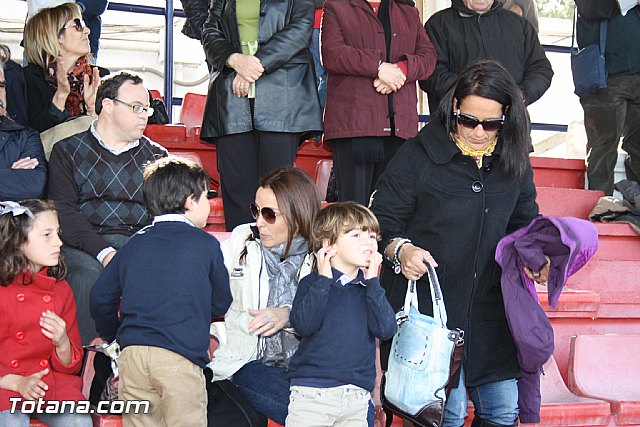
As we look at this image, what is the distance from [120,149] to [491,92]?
5.70 feet

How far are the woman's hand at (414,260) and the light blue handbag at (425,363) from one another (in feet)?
0.12

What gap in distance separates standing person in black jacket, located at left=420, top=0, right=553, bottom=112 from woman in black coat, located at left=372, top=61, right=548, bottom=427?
1.88 meters

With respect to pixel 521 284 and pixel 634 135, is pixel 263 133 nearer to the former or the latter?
pixel 521 284

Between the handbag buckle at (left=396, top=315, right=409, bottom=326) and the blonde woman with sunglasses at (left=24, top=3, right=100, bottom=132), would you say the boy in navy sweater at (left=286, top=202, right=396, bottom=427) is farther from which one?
the blonde woman with sunglasses at (left=24, top=3, right=100, bottom=132)

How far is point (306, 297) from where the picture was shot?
3.12 metres

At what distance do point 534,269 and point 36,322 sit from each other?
6.16 ft

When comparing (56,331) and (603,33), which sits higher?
(603,33)

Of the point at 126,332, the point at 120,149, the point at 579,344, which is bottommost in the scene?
the point at 579,344

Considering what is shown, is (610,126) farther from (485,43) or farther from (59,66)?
(59,66)

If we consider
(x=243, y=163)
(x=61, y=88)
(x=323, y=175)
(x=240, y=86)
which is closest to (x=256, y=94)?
(x=240, y=86)

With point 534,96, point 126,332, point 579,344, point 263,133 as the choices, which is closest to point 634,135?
point 534,96

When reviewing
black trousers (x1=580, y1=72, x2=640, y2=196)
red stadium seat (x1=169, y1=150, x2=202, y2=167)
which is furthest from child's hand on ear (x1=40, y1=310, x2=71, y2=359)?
black trousers (x1=580, y1=72, x2=640, y2=196)

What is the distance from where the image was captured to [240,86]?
448 cm

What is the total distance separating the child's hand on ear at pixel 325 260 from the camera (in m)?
3.15
